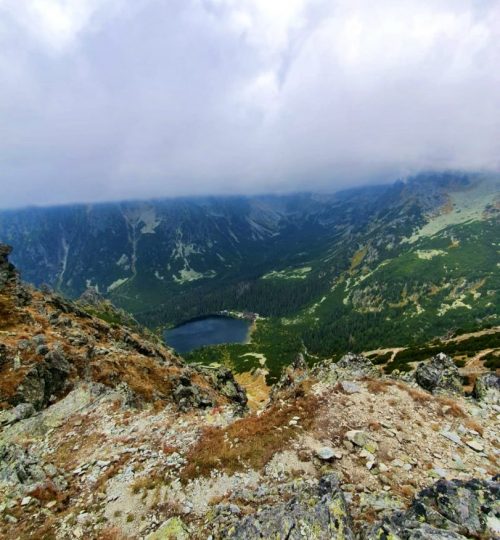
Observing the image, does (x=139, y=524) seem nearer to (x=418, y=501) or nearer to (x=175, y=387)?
(x=418, y=501)

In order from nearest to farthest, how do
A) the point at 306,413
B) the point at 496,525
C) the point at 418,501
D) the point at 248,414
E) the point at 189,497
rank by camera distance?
the point at 496,525 → the point at 418,501 → the point at 189,497 → the point at 306,413 → the point at 248,414

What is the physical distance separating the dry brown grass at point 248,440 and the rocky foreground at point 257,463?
0.09 m

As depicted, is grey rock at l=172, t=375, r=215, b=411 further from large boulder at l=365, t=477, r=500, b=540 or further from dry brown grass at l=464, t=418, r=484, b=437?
large boulder at l=365, t=477, r=500, b=540

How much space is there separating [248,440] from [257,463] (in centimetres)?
201

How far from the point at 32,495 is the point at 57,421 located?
10.1 m

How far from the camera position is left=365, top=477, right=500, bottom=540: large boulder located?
13.3 metres

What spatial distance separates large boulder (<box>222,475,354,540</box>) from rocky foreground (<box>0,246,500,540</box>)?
0.05m

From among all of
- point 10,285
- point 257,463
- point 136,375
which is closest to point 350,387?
point 257,463

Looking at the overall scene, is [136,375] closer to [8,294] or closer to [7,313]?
[7,313]

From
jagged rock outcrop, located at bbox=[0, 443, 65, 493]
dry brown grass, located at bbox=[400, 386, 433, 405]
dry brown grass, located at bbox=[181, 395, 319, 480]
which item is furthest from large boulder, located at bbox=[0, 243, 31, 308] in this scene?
dry brown grass, located at bbox=[400, 386, 433, 405]

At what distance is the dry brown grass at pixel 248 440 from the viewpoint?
2003 centimetres

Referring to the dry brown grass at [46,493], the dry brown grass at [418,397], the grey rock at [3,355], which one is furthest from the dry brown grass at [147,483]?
the grey rock at [3,355]

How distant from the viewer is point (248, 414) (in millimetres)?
27109

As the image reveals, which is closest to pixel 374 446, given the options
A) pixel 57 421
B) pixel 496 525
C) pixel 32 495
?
pixel 496 525
